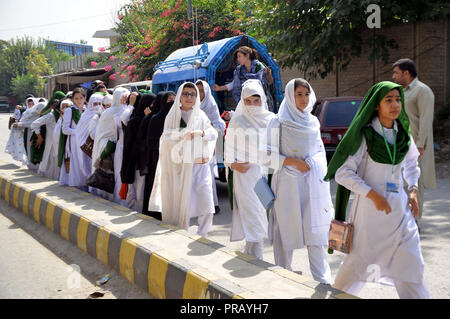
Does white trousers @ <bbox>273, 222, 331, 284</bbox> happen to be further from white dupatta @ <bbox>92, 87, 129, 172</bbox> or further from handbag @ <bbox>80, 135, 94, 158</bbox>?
handbag @ <bbox>80, 135, 94, 158</bbox>

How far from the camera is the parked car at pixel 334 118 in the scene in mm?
9141

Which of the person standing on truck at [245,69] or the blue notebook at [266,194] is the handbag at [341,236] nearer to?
the blue notebook at [266,194]

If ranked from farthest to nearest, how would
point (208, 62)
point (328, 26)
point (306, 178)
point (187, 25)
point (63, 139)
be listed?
point (187, 25) < point (328, 26) < point (63, 139) < point (208, 62) < point (306, 178)

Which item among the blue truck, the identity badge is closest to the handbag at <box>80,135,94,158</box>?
the blue truck

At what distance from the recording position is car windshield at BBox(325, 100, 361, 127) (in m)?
9.31

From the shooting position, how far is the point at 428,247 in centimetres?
480

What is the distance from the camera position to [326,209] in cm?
396

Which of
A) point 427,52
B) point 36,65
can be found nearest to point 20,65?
point 36,65

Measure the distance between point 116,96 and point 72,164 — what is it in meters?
1.96

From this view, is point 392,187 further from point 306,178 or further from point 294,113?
point 294,113

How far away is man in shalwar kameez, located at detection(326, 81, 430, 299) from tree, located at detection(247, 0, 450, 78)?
28.6ft

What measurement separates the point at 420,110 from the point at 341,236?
2.52 metres

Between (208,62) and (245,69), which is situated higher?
(208,62)

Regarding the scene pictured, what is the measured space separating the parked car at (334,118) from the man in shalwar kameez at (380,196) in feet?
20.0
